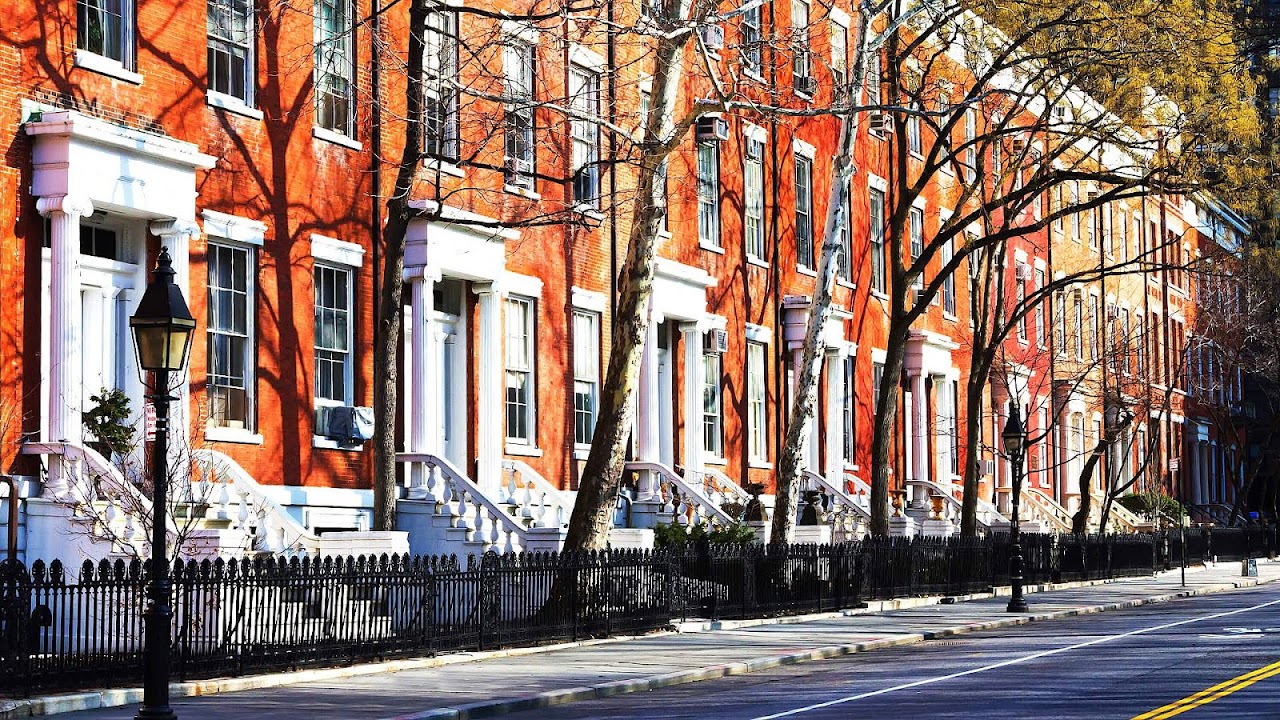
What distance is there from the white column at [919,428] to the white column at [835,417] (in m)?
5.01

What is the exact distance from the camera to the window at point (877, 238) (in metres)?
45.1

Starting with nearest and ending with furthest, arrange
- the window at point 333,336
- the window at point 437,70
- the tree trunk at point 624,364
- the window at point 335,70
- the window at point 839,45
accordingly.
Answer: the tree trunk at point 624,364 → the window at point 333,336 → the window at point 335,70 → the window at point 437,70 → the window at point 839,45

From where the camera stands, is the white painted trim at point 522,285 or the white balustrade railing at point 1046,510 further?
the white balustrade railing at point 1046,510

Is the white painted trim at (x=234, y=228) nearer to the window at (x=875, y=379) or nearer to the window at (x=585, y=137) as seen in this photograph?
the window at (x=585, y=137)

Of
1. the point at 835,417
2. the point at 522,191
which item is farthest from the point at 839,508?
the point at 522,191

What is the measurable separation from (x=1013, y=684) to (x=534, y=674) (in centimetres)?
483

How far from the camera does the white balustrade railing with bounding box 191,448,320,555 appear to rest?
21.8m

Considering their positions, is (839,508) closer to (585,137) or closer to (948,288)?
(585,137)

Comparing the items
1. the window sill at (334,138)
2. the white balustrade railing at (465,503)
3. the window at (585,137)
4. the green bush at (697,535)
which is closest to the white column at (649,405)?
the green bush at (697,535)

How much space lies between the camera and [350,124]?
88.1 ft

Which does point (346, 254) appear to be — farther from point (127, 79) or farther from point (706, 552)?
point (706, 552)

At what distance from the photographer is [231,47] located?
973 inches

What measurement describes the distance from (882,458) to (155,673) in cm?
2206

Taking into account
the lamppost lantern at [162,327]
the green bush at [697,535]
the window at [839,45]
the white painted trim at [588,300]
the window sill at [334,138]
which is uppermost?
the window at [839,45]
